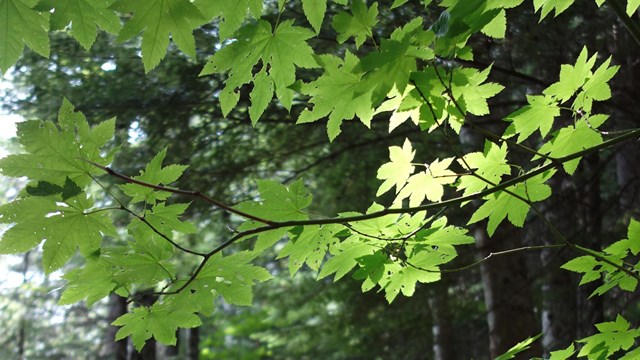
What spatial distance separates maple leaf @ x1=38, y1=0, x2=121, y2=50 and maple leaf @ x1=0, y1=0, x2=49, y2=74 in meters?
0.09

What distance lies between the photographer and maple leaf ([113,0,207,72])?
1.29 meters

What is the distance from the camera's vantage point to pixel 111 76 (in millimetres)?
4590

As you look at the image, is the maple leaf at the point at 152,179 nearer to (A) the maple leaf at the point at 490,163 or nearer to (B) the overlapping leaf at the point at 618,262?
(A) the maple leaf at the point at 490,163


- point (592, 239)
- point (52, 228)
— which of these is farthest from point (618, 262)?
point (592, 239)

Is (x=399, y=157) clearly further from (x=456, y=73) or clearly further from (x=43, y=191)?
(x=43, y=191)

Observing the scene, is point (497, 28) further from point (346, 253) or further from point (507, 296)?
point (507, 296)

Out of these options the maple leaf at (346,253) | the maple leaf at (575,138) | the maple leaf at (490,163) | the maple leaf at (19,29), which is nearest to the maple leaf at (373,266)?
the maple leaf at (346,253)

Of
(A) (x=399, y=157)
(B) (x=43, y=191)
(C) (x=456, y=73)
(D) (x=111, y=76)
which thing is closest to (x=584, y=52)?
(C) (x=456, y=73)

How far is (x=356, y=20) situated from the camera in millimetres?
1273

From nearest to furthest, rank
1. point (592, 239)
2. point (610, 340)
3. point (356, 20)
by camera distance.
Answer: point (356, 20), point (610, 340), point (592, 239)

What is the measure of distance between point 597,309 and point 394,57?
194 inches

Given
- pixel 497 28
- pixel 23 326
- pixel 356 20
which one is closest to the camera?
pixel 356 20

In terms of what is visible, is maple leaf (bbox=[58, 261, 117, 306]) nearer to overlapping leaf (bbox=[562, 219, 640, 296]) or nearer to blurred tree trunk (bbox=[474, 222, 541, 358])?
overlapping leaf (bbox=[562, 219, 640, 296])

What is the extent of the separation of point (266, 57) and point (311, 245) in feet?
1.65
